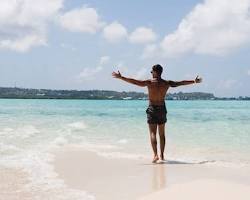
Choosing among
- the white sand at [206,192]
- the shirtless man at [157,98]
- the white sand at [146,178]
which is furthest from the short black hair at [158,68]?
the white sand at [206,192]

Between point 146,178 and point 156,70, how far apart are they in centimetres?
268

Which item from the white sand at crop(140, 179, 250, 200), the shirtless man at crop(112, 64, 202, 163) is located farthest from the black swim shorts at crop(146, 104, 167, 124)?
the white sand at crop(140, 179, 250, 200)

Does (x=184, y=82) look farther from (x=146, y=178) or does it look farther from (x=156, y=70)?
(x=146, y=178)

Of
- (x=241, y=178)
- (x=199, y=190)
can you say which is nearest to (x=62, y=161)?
(x=241, y=178)

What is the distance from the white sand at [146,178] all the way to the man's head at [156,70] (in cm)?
164

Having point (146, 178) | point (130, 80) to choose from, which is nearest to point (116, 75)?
point (130, 80)

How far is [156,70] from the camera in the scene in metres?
9.27

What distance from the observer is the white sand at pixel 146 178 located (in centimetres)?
548

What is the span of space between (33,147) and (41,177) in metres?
4.27

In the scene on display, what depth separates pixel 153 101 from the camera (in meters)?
9.52

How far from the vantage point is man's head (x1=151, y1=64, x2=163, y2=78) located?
9195 mm

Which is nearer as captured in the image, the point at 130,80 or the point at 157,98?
the point at 130,80

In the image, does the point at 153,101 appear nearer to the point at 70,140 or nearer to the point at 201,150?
the point at 201,150

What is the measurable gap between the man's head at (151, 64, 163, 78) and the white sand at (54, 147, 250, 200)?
1.64 metres
